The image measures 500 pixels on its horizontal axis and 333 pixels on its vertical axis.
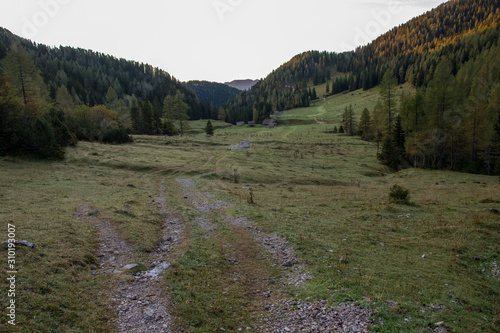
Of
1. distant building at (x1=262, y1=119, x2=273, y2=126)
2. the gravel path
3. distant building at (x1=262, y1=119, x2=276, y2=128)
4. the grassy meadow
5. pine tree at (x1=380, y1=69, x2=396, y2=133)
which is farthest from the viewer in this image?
distant building at (x1=262, y1=119, x2=273, y2=126)

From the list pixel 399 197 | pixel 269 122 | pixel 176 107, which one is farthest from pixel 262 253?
pixel 269 122

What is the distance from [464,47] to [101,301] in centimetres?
20914

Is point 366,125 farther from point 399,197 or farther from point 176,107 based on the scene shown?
point 399,197

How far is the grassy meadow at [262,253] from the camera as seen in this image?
6.76 m

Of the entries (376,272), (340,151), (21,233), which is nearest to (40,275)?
(21,233)

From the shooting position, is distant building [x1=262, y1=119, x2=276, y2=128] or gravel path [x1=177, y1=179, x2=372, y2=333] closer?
gravel path [x1=177, y1=179, x2=372, y2=333]

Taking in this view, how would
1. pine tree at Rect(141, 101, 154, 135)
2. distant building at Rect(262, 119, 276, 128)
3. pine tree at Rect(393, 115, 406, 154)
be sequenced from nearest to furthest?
pine tree at Rect(393, 115, 406, 154), pine tree at Rect(141, 101, 154, 135), distant building at Rect(262, 119, 276, 128)

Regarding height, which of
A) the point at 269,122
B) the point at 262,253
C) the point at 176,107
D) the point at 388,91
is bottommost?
the point at 262,253

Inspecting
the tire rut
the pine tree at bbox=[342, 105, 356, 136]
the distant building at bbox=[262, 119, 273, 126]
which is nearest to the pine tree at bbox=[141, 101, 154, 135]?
the distant building at bbox=[262, 119, 273, 126]

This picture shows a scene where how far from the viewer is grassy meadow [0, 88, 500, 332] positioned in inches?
266

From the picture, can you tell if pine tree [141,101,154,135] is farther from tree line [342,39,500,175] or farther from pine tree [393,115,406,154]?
pine tree [393,115,406,154]

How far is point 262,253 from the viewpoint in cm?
1176

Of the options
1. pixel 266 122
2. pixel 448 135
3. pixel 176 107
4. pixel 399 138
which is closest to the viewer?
pixel 448 135

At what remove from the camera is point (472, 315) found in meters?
6.86
